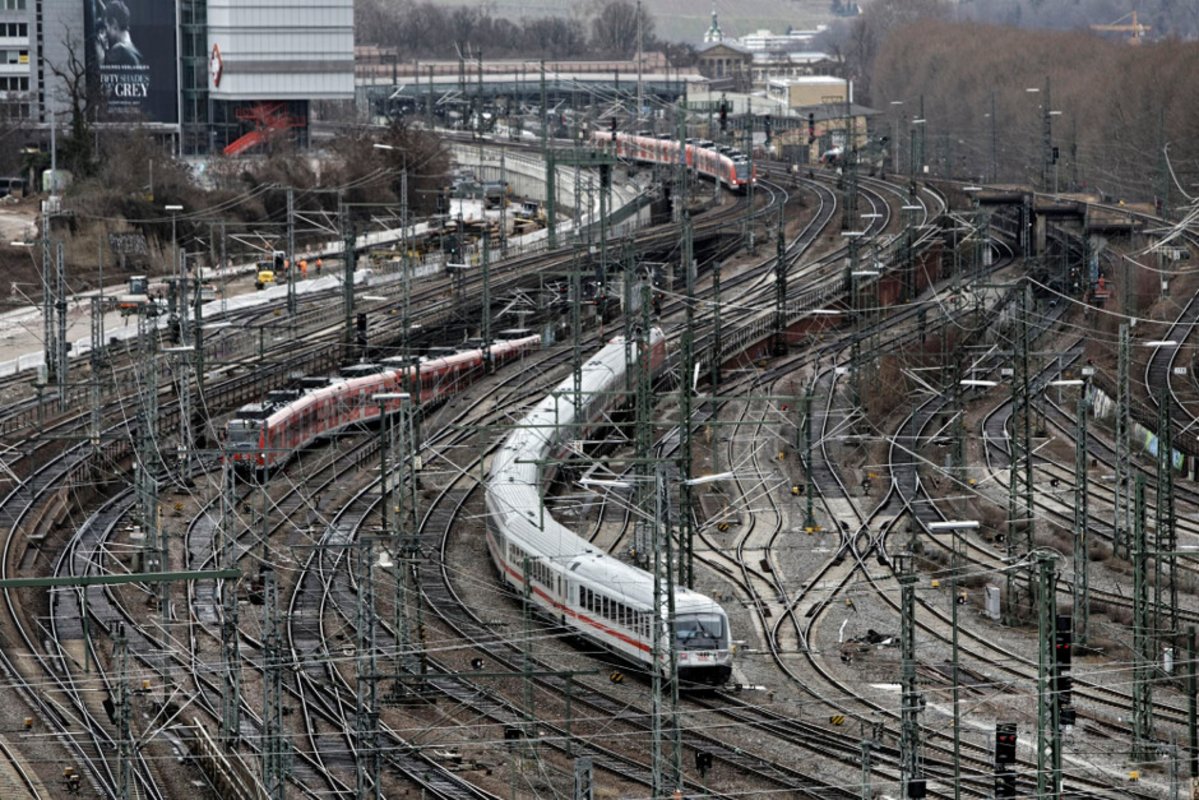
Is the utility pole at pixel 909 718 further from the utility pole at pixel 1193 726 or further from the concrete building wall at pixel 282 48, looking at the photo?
the concrete building wall at pixel 282 48

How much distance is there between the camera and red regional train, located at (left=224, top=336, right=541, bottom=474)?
39688 millimetres

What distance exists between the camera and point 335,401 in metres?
44.1

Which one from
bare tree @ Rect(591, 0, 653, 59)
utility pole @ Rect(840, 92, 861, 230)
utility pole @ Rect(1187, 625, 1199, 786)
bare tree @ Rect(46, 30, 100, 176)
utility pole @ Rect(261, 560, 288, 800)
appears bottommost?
utility pole @ Rect(1187, 625, 1199, 786)

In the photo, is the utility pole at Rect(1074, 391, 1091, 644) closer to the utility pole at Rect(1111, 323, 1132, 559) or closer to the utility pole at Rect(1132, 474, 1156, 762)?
the utility pole at Rect(1111, 323, 1132, 559)

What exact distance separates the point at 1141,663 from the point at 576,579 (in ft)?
23.9

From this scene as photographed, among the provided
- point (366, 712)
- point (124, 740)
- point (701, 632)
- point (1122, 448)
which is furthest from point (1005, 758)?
point (1122, 448)

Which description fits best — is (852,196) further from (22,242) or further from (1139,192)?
(22,242)

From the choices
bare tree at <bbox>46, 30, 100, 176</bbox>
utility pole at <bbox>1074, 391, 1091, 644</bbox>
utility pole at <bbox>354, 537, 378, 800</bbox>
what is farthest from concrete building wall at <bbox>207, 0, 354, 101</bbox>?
utility pole at <bbox>354, 537, 378, 800</bbox>

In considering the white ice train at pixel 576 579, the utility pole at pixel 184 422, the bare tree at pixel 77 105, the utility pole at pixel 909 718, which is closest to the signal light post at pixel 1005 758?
the utility pole at pixel 909 718

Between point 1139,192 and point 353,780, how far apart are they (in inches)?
2392

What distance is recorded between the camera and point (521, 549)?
32000mm

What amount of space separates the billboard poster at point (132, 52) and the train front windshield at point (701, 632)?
68809mm

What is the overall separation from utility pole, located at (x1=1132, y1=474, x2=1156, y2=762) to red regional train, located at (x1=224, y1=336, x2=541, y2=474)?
12.4 meters

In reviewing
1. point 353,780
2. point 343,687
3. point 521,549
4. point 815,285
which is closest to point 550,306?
point 815,285
